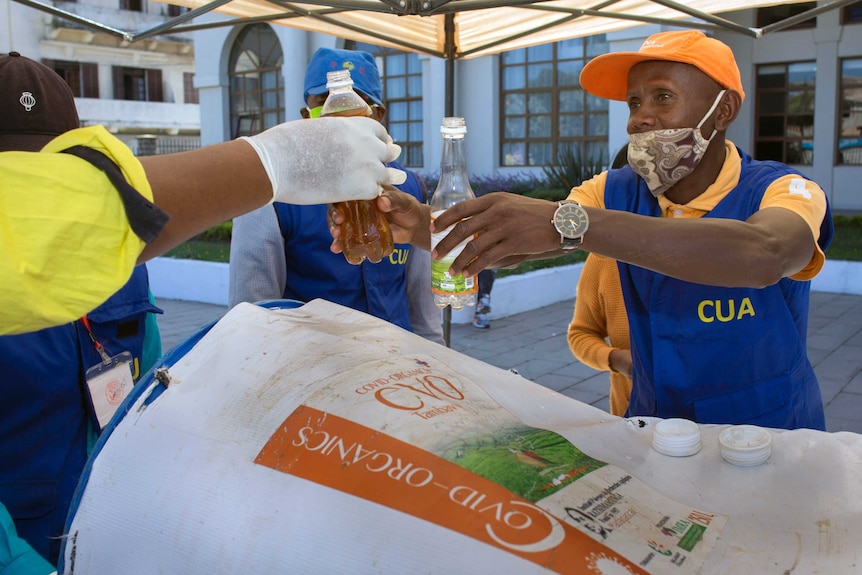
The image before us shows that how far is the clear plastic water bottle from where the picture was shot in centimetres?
172

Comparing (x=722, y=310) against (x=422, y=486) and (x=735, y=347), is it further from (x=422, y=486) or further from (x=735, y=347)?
(x=422, y=486)

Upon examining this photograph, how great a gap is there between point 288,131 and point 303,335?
37 centimetres

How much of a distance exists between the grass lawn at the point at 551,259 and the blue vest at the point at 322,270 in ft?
19.3

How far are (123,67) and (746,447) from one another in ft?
109

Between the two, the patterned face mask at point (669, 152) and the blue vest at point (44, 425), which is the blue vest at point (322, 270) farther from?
the patterned face mask at point (669, 152)

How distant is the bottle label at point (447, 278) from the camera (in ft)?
5.54

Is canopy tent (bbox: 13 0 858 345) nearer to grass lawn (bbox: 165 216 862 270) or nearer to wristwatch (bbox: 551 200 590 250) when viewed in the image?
wristwatch (bbox: 551 200 590 250)

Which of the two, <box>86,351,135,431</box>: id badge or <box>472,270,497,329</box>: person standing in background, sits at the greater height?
<box>86,351,135,431</box>: id badge

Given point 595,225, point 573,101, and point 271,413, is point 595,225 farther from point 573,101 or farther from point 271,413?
point 573,101

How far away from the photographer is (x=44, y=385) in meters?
1.76

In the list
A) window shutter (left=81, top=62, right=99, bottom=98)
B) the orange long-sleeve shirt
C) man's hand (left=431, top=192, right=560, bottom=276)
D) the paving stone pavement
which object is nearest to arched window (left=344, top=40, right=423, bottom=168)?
the paving stone pavement

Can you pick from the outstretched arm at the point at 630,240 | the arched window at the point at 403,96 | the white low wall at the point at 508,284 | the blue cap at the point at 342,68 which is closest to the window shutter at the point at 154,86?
the arched window at the point at 403,96

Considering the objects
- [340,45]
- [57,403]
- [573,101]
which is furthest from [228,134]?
[57,403]

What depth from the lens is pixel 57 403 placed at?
179cm
